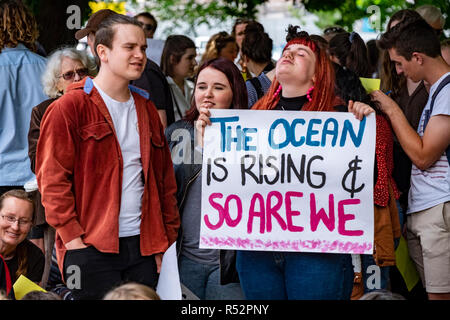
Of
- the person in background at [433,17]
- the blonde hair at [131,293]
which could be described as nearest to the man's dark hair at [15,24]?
the blonde hair at [131,293]

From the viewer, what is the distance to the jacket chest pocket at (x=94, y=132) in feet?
13.1

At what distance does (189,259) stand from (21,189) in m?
1.67

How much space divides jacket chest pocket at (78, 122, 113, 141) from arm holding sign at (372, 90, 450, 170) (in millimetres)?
1523

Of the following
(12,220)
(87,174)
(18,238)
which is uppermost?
(87,174)

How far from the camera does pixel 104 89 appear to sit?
4125 millimetres

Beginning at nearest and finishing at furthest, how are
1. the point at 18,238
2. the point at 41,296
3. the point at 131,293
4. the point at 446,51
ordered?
the point at 131,293, the point at 41,296, the point at 18,238, the point at 446,51

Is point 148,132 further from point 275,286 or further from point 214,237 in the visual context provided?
point 275,286

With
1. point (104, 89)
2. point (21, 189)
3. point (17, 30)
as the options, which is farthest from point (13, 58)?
point (104, 89)

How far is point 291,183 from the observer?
4.27 m

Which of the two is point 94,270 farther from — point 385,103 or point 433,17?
point 433,17

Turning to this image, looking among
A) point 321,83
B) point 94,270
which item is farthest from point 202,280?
point 321,83

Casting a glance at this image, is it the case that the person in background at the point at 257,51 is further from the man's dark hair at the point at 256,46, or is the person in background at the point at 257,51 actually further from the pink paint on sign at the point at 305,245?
the pink paint on sign at the point at 305,245

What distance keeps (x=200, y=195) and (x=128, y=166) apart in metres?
0.53

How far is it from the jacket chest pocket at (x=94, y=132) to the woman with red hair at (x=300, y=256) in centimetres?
57
